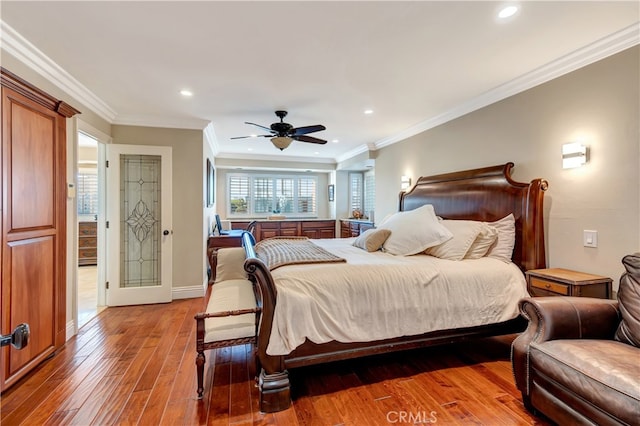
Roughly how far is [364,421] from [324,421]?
0.80ft

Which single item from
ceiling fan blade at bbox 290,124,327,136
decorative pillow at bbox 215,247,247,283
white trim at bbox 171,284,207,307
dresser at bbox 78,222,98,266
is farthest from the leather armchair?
dresser at bbox 78,222,98,266

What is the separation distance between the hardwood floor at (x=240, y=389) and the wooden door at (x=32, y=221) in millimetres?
300

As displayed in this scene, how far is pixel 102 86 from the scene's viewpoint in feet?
9.64

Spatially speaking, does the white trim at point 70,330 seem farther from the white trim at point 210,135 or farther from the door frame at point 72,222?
the white trim at point 210,135

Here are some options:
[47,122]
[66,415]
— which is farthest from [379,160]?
[66,415]

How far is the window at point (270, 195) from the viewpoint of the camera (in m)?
7.50

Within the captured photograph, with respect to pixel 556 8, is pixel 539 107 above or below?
below

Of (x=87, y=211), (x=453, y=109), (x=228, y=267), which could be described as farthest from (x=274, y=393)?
(x=87, y=211)

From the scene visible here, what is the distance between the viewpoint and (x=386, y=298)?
2.16 m

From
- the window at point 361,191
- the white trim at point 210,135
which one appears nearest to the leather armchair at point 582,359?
the white trim at point 210,135

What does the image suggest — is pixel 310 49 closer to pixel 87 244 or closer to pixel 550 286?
pixel 550 286

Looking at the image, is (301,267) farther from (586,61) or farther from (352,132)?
(352,132)

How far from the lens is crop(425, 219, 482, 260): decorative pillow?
2.69 meters

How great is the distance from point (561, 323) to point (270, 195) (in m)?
6.69
